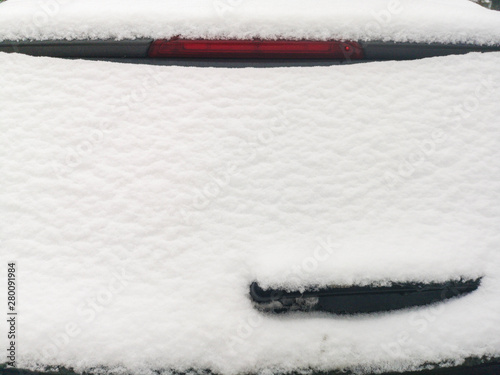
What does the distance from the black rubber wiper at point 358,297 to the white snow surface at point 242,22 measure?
71 cm

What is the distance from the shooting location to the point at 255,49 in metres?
1.12

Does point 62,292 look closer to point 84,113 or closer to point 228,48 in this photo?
point 84,113

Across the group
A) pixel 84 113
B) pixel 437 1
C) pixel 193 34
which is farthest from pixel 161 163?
pixel 437 1

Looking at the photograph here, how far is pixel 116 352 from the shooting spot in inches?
36.0

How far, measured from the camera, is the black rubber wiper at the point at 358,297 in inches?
38.5
